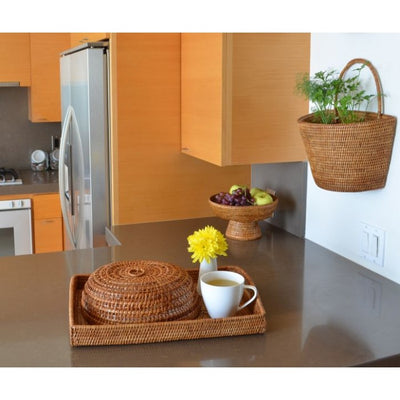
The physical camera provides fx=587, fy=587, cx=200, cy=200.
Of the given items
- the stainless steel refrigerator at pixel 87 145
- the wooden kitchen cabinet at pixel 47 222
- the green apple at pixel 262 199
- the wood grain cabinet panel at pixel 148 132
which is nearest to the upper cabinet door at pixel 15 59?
the wooden kitchen cabinet at pixel 47 222

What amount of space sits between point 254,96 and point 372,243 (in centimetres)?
70

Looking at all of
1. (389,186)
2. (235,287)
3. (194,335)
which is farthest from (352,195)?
(194,335)

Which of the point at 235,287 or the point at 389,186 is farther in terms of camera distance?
the point at 389,186

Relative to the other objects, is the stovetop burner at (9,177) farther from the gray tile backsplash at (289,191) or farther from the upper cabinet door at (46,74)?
the gray tile backsplash at (289,191)

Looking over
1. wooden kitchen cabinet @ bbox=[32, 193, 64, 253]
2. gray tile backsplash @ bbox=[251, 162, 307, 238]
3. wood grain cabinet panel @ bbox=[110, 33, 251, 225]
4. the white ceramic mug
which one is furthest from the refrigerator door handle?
the white ceramic mug

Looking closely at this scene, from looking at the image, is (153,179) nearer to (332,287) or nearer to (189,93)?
(189,93)

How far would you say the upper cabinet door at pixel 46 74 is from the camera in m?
4.02

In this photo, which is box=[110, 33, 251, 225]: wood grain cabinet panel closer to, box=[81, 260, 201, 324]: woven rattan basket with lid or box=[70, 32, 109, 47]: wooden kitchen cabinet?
box=[70, 32, 109, 47]: wooden kitchen cabinet

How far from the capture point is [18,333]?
1393 millimetres

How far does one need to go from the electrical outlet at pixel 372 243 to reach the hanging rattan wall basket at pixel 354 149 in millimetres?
155

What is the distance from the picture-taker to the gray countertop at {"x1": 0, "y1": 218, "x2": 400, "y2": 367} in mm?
1261

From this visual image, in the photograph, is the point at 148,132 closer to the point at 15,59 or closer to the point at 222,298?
the point at 222,298

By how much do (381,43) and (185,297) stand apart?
0.92 m

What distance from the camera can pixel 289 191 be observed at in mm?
2291
